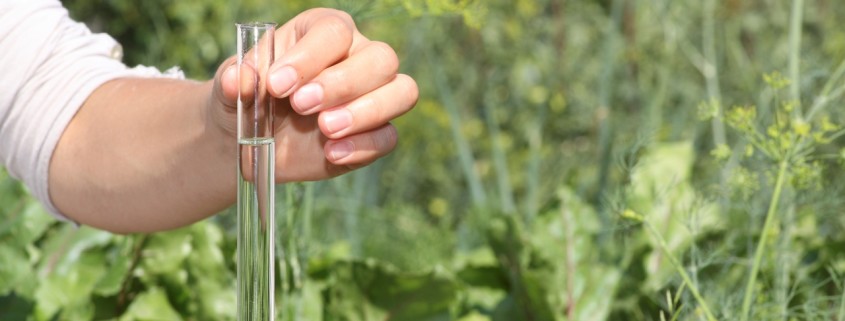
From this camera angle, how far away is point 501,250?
159 centimetres

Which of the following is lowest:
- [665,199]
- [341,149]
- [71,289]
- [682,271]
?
[71,289]

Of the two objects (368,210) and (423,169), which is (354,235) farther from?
(423,169)

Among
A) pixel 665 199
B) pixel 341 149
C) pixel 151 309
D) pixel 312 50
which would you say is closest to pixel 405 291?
pixel 151 309

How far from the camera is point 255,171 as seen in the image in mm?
885

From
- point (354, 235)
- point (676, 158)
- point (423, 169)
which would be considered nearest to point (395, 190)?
point (423, 169)

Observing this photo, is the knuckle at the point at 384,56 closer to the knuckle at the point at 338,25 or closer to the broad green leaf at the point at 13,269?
the knuckle at the point at 338,25

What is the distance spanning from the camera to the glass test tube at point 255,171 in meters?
0.87

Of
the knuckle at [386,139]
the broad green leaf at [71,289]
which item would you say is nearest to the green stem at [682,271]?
the knuckle at [386,139]

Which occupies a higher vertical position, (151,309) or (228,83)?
(228,83)

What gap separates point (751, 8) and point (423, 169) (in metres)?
0.94

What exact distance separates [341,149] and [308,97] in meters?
0.09

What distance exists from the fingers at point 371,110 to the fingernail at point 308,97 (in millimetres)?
27

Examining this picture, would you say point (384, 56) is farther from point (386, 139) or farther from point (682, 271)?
point (682, 271)

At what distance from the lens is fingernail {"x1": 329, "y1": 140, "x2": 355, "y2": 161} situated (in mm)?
999
